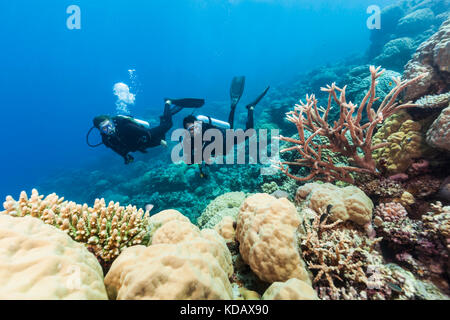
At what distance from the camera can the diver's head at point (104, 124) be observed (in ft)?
21.8

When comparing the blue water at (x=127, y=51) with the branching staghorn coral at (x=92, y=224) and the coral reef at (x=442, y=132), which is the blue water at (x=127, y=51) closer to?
the coral reef at (x=442, y=132)

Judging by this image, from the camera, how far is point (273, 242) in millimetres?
2078

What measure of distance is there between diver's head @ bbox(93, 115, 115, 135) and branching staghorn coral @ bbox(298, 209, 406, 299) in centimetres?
691

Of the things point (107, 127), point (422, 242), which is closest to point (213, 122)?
point (107, 127)

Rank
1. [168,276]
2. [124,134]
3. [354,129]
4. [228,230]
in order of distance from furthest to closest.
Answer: [124,134] < [354,129] < [228,230] < [168,276]

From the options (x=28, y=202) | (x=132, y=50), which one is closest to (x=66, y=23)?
(x=132, y=50)

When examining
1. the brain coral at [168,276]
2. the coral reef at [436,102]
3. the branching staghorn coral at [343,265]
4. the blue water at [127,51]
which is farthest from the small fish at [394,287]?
the blue water at [127,51]

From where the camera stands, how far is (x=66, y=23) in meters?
70.9

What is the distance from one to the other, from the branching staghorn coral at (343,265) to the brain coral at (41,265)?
2.10 metres

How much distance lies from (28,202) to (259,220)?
2.92 metres

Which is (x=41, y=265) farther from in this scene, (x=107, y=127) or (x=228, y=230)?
(x=107, y=127)

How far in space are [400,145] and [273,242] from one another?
322 centimetres

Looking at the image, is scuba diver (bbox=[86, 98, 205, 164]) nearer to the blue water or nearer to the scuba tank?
the scuba tank

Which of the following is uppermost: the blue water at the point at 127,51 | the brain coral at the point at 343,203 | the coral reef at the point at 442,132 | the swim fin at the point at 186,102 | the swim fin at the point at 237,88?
the blue water at the point at 127,51
